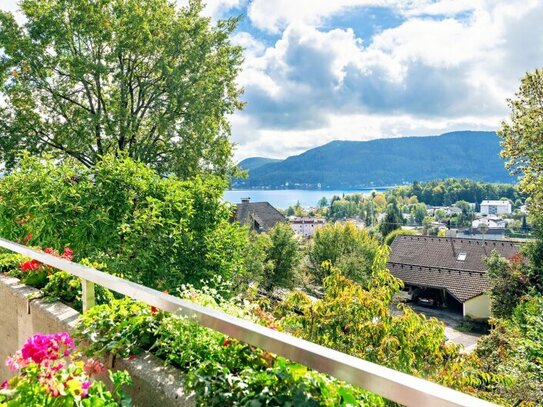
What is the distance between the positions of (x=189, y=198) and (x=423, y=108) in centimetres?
2750

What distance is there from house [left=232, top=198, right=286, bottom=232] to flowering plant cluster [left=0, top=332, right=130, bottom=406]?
1273 inches

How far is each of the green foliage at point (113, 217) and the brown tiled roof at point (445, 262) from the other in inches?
866

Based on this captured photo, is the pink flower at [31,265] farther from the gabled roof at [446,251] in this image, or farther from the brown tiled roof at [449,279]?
the gabled roof at [446,251]

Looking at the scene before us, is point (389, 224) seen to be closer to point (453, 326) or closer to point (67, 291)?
point (453, 326)

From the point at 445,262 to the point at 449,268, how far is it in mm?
2065

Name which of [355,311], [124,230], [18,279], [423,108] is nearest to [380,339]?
[355,311]

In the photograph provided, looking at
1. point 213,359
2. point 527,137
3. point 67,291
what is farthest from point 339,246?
point 213,359

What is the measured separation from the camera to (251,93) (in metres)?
16.2

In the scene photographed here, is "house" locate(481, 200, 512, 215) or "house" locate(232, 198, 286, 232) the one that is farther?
"house" locate(481, 200, 512, 215)

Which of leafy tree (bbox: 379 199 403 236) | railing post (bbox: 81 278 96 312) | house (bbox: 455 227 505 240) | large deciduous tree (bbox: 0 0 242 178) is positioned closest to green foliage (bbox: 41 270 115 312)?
railing post (bbox: 81 278 96 312)

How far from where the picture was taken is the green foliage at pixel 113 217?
5.14 metres

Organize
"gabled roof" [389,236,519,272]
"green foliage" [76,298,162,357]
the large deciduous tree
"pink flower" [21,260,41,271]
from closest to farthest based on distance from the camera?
"green foliage" [76,298,162,357], "pink flower" [21,260,41,271], the large deciduous tree, "gabled roof" [389,236,519,272]

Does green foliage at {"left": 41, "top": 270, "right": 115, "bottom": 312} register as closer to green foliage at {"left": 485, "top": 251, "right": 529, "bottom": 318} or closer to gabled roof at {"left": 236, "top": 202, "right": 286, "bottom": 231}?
green foliage at {"left": 485, "top": 251, "right": 529, "bottom": 318}

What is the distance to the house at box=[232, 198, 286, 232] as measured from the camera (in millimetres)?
35366
